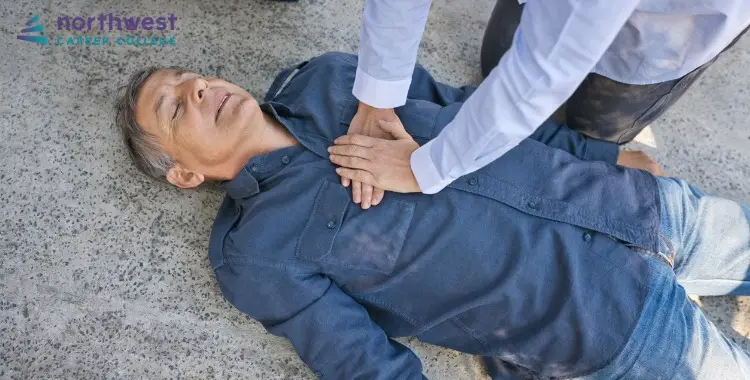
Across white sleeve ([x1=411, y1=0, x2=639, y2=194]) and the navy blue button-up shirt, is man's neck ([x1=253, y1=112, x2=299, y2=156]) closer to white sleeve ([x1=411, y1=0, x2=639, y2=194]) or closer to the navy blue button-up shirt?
the navy blue button-up shirt

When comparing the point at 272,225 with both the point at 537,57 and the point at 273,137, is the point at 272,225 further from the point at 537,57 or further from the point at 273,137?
the point at 537,57

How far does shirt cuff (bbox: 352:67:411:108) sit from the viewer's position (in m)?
1.86

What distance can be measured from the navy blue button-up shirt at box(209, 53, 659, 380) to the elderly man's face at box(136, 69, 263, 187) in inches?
4.9

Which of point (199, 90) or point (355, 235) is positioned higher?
point (199, 90)

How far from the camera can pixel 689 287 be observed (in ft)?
7.07

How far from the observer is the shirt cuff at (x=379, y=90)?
6.11 ft

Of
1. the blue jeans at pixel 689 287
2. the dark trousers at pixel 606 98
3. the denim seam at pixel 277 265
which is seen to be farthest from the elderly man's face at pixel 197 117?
the blue jeans at pixel 689 287

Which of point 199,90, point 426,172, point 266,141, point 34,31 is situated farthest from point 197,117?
point 34,31

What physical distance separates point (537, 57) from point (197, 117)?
127cm

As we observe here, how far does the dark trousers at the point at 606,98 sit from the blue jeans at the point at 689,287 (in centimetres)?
29

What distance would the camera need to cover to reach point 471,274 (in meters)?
1.92

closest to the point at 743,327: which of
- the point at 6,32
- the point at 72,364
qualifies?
the point at 72,364

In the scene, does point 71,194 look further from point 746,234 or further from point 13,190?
point 746,234

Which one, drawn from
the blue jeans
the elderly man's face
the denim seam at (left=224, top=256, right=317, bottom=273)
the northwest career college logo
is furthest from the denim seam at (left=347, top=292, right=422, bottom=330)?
the northwest career college logo
